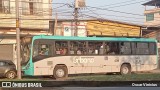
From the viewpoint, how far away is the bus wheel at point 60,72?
22.7m

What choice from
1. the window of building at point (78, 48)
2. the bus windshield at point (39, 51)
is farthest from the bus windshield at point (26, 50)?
the window of building at point (78, 48)

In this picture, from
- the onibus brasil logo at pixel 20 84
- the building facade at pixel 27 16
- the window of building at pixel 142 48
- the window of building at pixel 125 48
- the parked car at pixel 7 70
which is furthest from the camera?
the building facade at pixel 27 16

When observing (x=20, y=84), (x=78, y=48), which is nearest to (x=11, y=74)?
(x=78, y=48)

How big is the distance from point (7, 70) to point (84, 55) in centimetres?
519

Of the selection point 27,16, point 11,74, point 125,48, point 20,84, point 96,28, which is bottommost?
point 11,74

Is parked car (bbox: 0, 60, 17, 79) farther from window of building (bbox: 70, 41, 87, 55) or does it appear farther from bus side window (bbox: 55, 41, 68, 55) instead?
window of building (bbox: 70, 41, 87, 55)

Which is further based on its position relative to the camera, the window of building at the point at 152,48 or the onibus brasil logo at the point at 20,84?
the window of building at the point at 152,48

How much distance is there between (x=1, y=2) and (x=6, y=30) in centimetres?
248

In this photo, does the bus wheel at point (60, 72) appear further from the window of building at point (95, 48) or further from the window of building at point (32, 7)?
the window of building at point (32, 7)

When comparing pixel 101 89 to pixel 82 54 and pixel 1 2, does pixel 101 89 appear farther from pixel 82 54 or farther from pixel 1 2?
pixel 1 2

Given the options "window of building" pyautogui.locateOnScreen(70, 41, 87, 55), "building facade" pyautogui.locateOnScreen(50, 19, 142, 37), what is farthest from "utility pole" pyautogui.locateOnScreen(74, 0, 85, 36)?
"window of building" pyautogui.locateOnScreen(70, 41, 87, 55)

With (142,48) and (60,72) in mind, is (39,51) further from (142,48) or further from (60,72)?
(142,48)

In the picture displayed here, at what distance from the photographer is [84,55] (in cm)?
2381

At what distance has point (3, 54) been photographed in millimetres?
32219
